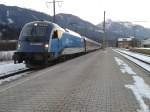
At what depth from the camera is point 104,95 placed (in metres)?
11.6

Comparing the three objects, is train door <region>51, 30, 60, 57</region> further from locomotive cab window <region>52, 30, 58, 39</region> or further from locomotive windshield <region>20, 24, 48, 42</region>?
locomotive windshield <region>20, 24, 48, 42</region>

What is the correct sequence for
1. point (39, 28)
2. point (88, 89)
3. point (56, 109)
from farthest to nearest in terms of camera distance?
1. point (39, 28)
2. point (88, 89)
3. point (56, 109)

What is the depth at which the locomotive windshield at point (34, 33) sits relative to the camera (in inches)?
1040

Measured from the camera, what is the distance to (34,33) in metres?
26.9

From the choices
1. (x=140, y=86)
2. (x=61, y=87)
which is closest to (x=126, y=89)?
(x=140, y=86)

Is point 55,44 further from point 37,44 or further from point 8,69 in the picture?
point 8,69

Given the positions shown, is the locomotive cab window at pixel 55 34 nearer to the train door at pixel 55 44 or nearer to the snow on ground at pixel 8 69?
the train door at pixel 55 44

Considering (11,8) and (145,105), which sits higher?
(11,8)

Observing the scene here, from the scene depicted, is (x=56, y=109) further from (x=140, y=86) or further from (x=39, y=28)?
(x=39, y=28)

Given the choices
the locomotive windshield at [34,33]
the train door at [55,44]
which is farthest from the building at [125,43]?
the locomotive windshield at [34,33]

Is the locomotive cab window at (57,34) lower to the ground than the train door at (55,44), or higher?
higher

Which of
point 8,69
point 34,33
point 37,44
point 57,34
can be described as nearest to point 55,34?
point 57,34

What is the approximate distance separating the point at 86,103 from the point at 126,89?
339cm

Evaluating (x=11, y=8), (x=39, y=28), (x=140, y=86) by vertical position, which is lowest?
(x=140, y=86)
